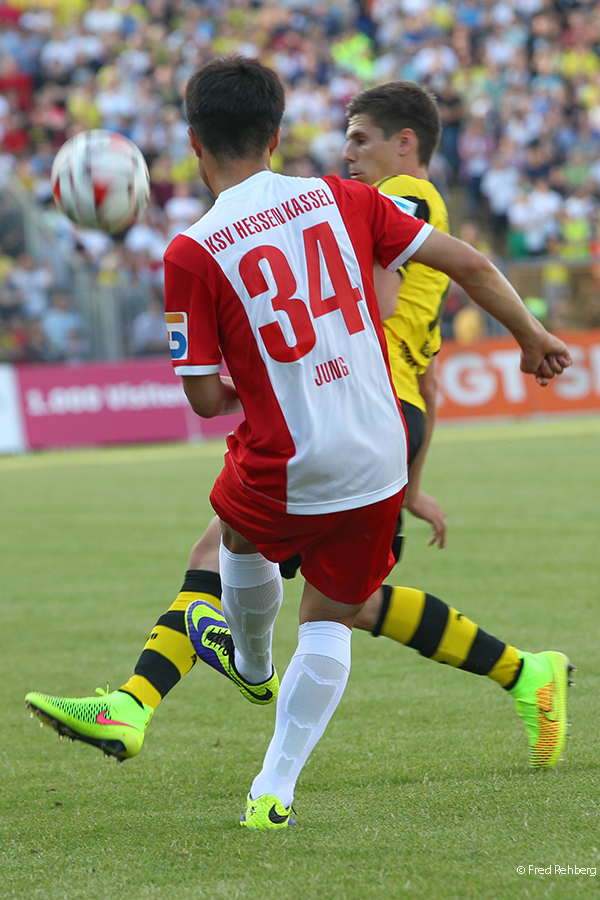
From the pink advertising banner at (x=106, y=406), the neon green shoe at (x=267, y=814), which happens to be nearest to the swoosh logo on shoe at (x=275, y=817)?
the neon green shoe at (x=267, y=814)

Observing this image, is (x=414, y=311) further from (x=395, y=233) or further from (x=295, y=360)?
(x=295, y=360)

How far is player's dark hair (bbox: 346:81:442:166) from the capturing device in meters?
3.90

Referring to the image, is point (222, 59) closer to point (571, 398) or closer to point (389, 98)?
point (389, 98)

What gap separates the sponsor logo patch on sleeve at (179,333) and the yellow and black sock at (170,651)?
1070 millimetres

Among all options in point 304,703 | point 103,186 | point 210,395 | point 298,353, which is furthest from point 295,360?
point 103,186

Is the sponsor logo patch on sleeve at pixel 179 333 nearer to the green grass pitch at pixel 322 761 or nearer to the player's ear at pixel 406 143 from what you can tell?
the green grass pitch at pixel 322 761

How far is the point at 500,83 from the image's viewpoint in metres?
20.9

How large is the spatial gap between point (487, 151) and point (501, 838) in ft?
61.0

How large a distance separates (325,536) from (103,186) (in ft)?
6.52

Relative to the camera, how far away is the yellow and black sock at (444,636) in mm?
3725

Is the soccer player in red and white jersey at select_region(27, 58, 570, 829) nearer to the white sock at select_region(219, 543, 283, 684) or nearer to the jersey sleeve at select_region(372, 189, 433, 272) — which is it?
the jersey sleeve at select_region(372, 189, 433, 272)

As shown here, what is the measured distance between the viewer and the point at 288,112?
20.4 m

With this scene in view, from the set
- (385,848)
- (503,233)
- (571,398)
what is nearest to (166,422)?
(571,398)

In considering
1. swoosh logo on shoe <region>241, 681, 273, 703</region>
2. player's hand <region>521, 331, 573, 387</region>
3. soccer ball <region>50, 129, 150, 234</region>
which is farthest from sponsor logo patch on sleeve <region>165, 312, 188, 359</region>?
soccer ball <region>50, 129, 150, 234</region>
